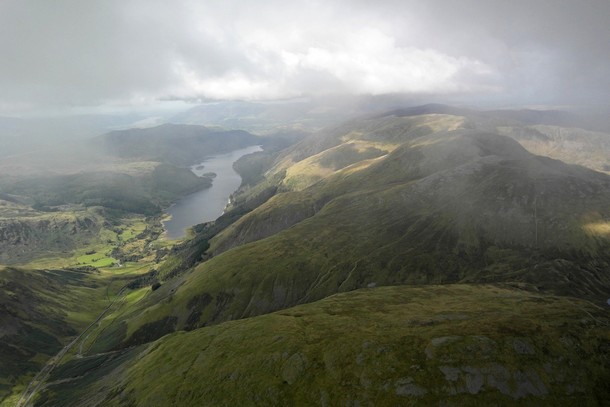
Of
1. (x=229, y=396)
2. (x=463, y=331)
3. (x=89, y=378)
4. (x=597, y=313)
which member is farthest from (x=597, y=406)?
(x=89, y=378)

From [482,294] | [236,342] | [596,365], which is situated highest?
[596,365]

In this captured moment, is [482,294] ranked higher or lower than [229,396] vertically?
lower

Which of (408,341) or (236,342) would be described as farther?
(236,342)

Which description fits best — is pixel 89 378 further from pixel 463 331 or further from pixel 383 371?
pixel 463 331

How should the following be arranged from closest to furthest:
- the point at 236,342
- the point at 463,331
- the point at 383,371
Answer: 1. the point at 383,371
2. the point at 463,331
3. the point at 236,342

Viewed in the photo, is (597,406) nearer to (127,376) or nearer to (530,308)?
(530,308)

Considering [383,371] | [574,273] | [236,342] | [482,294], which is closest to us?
[383,371]
